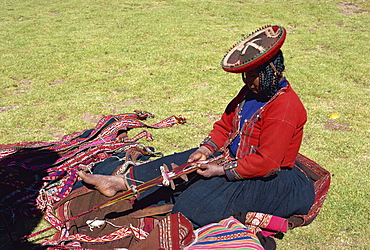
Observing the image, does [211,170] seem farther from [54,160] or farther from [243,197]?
[54,160]

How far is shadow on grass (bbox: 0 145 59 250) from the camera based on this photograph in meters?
3.84

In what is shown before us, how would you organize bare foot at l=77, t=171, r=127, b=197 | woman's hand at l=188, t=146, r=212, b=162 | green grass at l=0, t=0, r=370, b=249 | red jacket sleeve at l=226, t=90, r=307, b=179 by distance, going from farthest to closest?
1. green grass at l=0, t=0, r=370, b=249
2. bare foot at l=77, t=171, r=127, b=197
3. woman's hand at l=188, t=146, r=212, b=162
4. red jacket sleeve at l=226, t=90, r=307, b=179

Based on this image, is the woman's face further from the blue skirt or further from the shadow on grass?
the shadow on grass

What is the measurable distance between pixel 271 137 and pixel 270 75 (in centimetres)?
53

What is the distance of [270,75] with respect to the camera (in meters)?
3.34

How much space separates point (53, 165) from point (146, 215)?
1.66m

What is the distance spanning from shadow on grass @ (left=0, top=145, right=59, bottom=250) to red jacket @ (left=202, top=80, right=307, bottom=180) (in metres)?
2.09

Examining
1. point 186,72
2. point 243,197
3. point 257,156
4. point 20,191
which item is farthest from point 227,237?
point 186,72

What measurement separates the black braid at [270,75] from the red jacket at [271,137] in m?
0.09

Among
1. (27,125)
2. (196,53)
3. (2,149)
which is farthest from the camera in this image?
(196,53)

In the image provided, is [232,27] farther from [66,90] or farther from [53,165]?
[53,165]

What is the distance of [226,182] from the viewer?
11.7 ft

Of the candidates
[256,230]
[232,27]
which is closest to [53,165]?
[256,230]

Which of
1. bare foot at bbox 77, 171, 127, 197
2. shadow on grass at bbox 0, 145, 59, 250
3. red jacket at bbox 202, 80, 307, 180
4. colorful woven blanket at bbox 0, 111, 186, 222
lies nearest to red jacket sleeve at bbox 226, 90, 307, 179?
red jacket at bbox 202, 80, 307, 180
